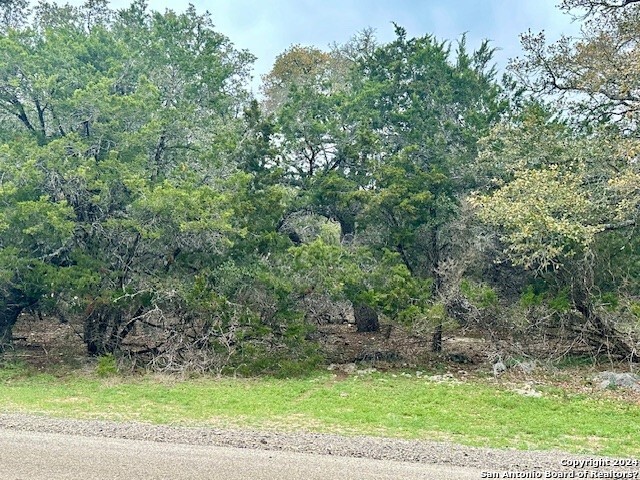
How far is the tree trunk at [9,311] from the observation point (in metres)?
14.9

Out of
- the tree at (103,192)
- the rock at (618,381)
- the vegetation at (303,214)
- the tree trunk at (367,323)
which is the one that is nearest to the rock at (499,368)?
the vegetation at (303,214)

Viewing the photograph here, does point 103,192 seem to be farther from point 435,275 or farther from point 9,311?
point 435,275

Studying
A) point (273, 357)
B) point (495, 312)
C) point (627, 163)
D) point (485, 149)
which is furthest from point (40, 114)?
point (627, 163)

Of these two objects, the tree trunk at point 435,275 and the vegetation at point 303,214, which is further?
the tree trunk at point 435,275

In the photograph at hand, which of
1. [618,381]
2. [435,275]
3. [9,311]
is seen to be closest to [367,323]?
[435,275]

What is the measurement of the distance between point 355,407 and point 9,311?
11199mm

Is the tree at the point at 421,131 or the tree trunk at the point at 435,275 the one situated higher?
the tree at the point at 421,131

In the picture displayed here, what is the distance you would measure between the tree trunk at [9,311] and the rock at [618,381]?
15239 mm

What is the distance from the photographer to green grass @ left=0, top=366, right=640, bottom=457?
26.4ft

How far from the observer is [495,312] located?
14.8m

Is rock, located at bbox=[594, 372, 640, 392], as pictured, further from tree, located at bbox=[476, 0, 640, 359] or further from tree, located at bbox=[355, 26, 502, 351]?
tree, located at bbox=[355, 26, 502, 351]

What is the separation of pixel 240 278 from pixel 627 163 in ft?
32.5

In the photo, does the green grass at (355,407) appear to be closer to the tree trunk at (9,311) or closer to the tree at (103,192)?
the tree trunk at (9,311)

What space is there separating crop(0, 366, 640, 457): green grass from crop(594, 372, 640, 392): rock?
1399mm
